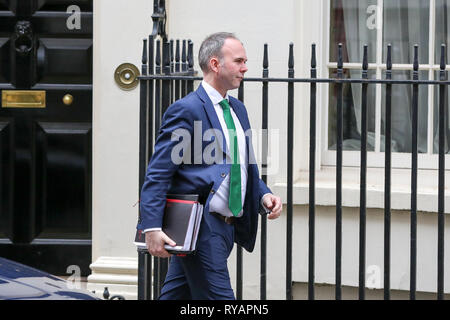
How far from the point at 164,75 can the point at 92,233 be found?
2.33m

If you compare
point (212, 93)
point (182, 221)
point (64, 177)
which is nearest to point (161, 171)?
point (182, 221)

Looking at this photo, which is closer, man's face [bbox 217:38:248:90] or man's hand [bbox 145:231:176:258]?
man's hand [bbox 145:231:176:258]

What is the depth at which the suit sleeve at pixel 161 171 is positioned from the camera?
5520 mm

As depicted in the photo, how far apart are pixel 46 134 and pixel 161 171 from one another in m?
3.08

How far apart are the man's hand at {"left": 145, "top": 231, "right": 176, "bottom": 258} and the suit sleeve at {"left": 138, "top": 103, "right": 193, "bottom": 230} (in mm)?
39

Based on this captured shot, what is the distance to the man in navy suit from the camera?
18.3 ft

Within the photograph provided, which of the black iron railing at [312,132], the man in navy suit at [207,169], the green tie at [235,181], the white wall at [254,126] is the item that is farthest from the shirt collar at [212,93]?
the white wall at [254,126]

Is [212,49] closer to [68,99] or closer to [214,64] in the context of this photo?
[214,64]

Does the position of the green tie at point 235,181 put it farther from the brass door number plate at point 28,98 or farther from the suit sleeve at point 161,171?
the brass door number plate at point 28,98

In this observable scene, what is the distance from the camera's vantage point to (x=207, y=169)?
18.6 feet

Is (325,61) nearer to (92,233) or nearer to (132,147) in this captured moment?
(132,147)

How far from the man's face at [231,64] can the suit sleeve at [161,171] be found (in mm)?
271

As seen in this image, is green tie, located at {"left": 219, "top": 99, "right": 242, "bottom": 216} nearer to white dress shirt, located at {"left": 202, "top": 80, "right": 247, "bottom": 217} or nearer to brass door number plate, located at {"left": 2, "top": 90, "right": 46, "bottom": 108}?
white dress shirt, located at {"left": 202, "top": 80, "right": 247, "bottom": 217}

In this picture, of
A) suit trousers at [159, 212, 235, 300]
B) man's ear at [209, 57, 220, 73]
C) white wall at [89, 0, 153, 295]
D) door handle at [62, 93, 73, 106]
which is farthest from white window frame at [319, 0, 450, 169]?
suit trousers at [159, 212, 235, 300]
